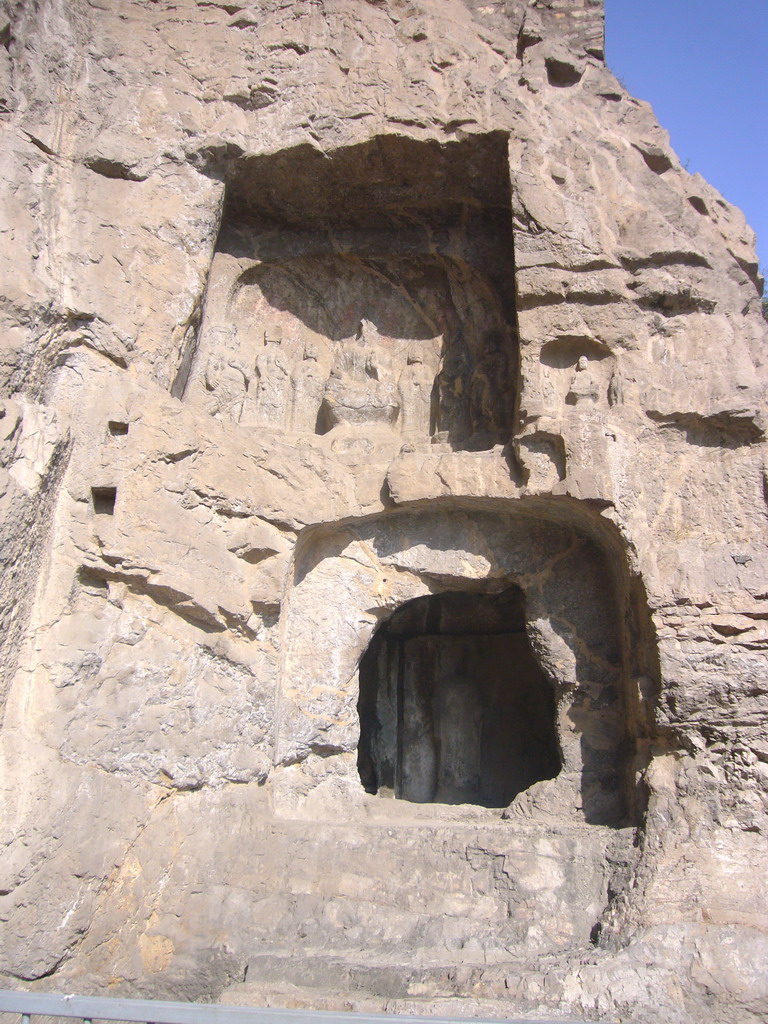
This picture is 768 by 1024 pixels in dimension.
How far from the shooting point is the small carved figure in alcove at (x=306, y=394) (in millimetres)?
5598

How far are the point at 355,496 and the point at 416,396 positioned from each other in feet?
3.59

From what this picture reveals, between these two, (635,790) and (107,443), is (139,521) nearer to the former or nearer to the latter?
(107,443)

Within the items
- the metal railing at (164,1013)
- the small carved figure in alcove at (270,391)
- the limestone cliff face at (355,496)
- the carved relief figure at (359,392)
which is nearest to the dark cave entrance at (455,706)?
the limestone cliff face at (355,496)

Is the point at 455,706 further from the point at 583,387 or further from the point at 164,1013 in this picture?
the point at 164,1013

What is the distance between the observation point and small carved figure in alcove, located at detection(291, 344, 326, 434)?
5.60 m

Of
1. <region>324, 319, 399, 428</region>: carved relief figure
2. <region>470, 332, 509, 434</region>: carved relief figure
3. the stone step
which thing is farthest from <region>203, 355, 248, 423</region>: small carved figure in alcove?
the stone step

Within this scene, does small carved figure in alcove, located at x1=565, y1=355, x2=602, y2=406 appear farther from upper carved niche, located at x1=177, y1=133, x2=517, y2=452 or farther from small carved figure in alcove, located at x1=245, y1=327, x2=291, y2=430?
small carved figure in alcove, located at x1=245, y1=327, x2=291, y2=430

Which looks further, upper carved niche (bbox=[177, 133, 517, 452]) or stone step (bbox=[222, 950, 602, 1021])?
upper carved niche (bbox=[177, 133, 517, 452])

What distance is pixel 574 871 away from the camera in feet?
13.8

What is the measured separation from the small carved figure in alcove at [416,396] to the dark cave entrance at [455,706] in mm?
1659

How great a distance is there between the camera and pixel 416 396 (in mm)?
5684

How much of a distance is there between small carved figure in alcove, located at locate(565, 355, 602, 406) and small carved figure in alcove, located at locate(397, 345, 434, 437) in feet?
3.81

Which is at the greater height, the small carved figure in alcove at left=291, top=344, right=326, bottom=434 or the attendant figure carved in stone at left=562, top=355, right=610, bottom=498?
the small carved figure in alcove at left=291, top=344, right=326, bottom=434

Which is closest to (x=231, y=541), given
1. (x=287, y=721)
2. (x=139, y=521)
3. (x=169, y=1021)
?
(x=139, y=521)
